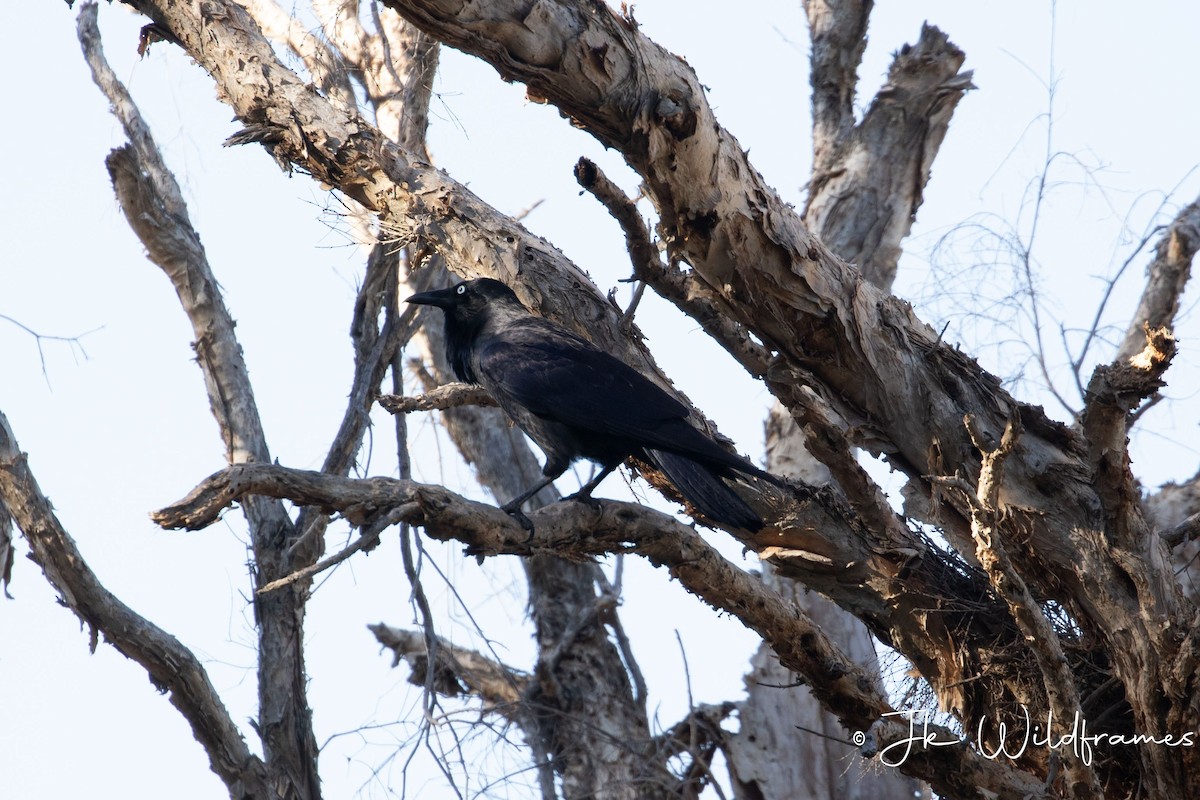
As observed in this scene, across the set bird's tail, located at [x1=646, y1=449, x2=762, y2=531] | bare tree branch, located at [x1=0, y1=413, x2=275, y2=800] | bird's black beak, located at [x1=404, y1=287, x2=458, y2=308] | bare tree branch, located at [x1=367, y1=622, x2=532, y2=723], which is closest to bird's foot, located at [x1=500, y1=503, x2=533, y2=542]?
bird's tail, located at [x1=646, y1=449, x2=762, y2=531]

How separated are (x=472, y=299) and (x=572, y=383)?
46.1 inches

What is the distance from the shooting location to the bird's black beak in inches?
274

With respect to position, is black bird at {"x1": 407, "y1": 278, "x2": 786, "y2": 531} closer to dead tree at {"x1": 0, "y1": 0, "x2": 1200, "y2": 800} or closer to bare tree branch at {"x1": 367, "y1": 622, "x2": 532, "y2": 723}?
dead tree at {"x1": 0, "y1": 0, "x2": 1200, "y2": 800}

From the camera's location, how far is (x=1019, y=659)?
206 inches

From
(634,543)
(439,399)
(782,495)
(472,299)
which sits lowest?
(634,543)

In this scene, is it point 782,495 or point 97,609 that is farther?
point 97,609

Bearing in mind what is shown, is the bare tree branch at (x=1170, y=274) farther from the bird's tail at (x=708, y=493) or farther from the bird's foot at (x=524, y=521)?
the bird's foot at (x=524, y=521)

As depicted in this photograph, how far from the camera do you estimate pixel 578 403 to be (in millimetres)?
5879

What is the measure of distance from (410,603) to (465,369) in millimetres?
1566

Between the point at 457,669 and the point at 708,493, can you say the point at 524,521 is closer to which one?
the point at 708,493

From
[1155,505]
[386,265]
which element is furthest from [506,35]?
[1155,505]

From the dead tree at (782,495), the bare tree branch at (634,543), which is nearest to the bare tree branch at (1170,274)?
the dead tree at (782,495)

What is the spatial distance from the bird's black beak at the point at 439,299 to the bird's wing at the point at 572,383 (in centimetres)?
70

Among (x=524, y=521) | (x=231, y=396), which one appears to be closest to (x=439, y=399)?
(x=524, y=521)
